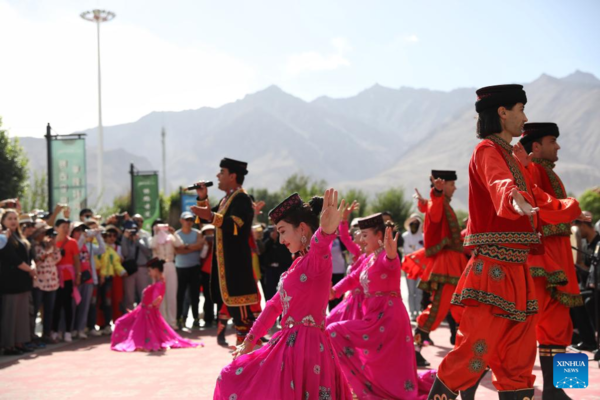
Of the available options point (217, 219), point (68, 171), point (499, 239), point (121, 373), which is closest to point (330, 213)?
point (499, 239)

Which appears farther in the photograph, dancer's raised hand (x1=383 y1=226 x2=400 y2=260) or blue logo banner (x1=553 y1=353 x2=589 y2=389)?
dancer's raised hand (x1=383 y1=226 x2=400 y2=260)

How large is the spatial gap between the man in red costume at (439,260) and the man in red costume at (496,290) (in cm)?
328

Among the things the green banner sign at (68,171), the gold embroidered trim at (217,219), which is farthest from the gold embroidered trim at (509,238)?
the green banner sign at (68,171)

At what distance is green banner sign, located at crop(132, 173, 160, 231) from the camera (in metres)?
24.8

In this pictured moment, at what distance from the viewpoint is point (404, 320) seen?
6.86 metres

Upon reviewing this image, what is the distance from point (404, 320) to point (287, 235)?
2.29 metres

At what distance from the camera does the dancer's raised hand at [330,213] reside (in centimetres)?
455

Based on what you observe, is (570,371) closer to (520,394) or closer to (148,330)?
(520,394)

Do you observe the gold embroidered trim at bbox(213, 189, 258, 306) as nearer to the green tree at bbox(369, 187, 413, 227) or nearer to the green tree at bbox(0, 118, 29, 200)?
the green tree at bbox(0, 118, 29, 200)

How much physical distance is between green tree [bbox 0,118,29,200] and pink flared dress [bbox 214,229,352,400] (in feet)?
92.0

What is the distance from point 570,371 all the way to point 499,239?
5.95 feet

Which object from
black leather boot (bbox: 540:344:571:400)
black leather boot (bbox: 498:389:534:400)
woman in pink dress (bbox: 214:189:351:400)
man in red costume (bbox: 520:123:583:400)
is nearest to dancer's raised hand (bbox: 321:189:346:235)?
woman in pink dress (bbox: 214:189:351:400)

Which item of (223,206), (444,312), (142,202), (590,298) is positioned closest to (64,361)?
(223,206)

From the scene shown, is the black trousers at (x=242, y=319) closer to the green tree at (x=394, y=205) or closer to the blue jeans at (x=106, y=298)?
the blue jeans at (x=106, y=298)
